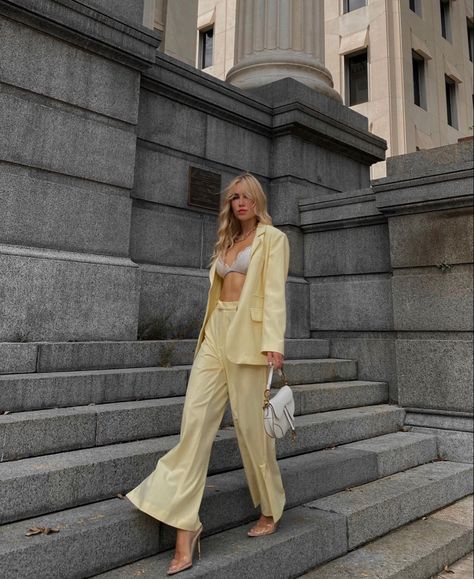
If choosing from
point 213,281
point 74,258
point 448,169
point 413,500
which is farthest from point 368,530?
point 448,169

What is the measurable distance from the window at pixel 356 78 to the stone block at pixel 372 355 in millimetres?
22446

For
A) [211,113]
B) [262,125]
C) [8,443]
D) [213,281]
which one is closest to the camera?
[8,443]

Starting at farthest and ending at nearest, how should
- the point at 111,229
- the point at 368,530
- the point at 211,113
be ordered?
1. the point at 211,113
2. the point at 111,229
3. the point at 368,530

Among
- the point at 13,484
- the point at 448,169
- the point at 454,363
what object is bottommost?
the point at 13,484

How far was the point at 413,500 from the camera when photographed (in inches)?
175

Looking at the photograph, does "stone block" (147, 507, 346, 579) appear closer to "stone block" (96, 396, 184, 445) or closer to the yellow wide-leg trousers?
the yellow wide-leg trousers

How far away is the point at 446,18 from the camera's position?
30812 mm

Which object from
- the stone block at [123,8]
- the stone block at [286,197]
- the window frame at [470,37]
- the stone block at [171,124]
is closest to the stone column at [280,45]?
the stone block at [286,197]

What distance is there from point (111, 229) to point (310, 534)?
145 inches

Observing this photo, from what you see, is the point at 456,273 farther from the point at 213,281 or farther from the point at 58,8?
the point at 58,8

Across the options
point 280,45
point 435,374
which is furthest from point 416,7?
point 435,374

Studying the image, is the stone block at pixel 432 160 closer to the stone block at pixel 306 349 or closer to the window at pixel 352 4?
the stone block at pixel 306 349

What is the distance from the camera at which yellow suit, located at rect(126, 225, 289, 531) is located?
2.90m

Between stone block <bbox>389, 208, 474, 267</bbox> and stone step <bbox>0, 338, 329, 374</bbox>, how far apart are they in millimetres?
→ 2897
